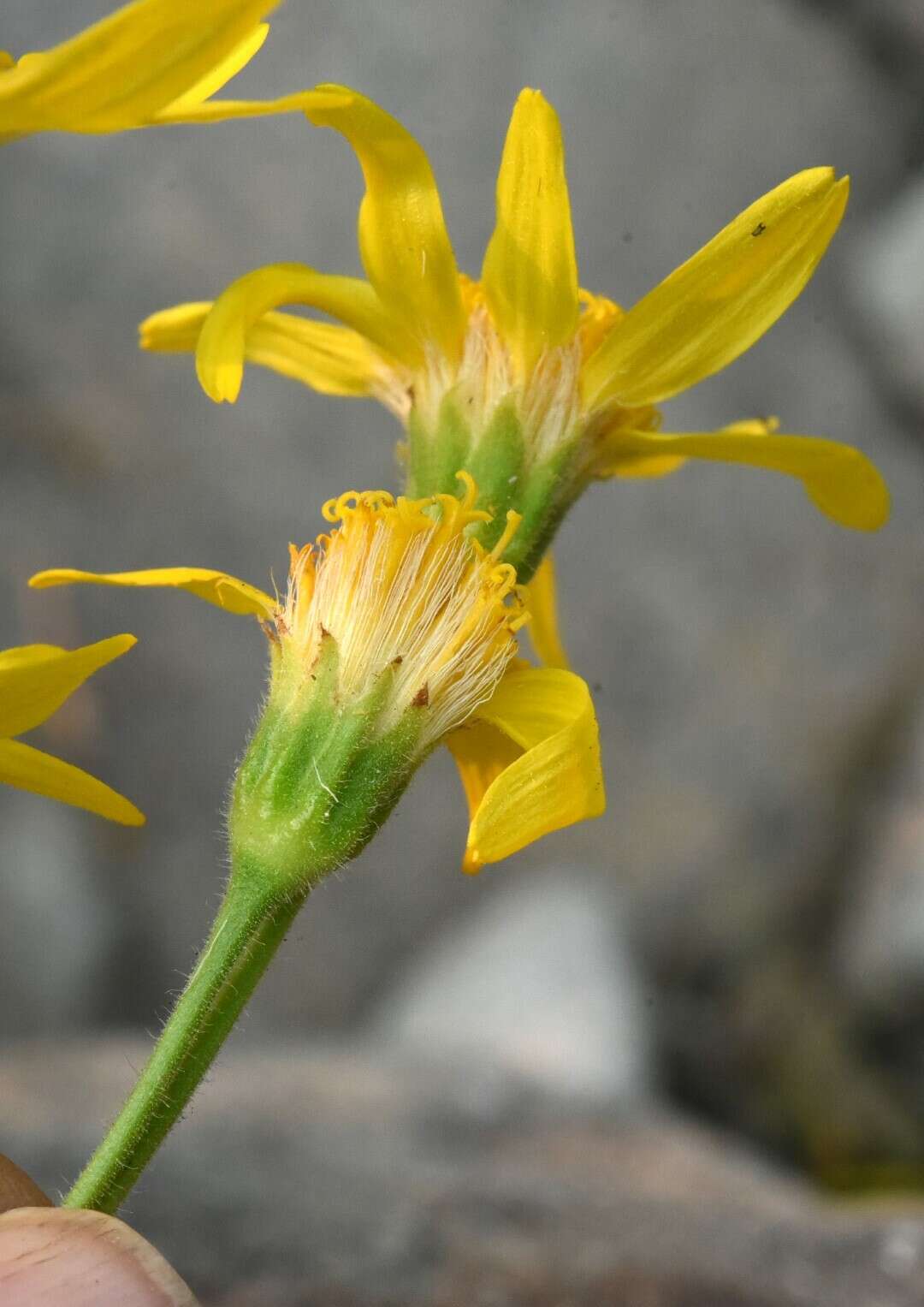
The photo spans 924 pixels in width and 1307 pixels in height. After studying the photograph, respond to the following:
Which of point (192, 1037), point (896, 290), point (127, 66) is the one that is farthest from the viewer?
point (896, 290)

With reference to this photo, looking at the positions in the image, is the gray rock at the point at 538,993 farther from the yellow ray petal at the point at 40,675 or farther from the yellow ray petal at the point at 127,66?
the yellow ray petal at the point at 127,66

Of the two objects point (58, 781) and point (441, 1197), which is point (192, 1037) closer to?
point (58, 781)

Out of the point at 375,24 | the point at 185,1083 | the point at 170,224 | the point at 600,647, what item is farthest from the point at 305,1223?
the point at 375,24

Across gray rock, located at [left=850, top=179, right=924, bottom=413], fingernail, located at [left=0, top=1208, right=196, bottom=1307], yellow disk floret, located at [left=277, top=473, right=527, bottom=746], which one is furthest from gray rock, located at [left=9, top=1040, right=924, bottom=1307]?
gray rock, located at [left=850, top=179, right=924, bottom=413]

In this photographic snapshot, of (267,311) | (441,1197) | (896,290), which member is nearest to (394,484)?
(896,290)

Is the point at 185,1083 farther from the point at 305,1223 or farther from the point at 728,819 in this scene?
the point at 728,819

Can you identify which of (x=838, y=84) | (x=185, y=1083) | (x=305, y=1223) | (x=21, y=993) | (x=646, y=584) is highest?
(x=838, y=84)
